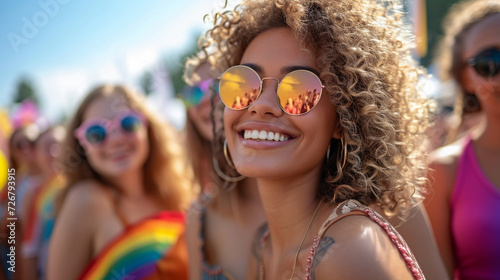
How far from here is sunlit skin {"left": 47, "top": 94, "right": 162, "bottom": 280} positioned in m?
2.90

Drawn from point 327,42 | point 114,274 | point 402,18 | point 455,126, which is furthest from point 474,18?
point 114,274

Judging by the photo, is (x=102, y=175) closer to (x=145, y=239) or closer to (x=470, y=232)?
(x=145, y=239)

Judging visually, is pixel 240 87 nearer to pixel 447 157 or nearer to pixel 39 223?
pixel 447 157

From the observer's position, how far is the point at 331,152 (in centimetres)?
172

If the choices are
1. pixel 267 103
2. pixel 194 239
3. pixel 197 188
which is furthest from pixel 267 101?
pixel 197 188

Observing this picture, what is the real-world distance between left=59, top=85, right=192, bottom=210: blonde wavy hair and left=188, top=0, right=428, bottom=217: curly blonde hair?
196 cm

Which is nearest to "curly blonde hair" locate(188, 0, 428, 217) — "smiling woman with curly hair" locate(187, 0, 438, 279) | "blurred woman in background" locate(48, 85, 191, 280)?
"smiling woman with curly hair" locate(187, 0, 438, 279)

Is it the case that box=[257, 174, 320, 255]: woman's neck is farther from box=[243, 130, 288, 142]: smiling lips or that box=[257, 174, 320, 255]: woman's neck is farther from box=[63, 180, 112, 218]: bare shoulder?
box=[63, 180, 112, 218]: bare shoulder

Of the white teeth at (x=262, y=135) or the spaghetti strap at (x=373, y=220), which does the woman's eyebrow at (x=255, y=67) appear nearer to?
the white teeth at (x=262, y=135)

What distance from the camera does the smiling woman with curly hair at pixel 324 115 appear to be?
Answer: 1.54m

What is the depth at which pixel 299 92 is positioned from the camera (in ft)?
5.03

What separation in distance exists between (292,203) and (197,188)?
5.01 feet

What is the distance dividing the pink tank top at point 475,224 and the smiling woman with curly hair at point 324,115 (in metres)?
0.67

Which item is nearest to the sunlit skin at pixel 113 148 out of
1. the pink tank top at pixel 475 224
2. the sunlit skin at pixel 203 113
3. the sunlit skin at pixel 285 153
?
the sunlit skin at pixel 203 113
